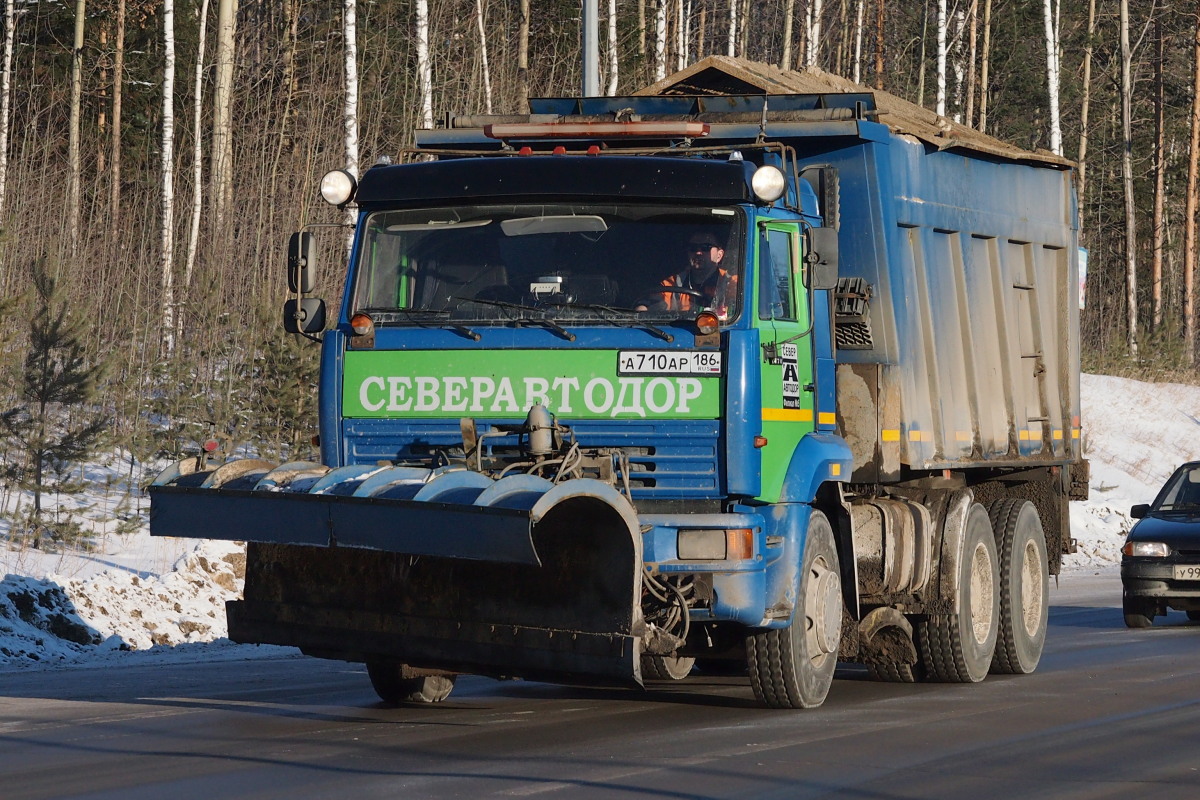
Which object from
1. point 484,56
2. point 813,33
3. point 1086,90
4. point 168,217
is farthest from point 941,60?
point 168,217

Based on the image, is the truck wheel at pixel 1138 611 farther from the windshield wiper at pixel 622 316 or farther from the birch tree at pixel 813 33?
the birch tree at pixel 813 33

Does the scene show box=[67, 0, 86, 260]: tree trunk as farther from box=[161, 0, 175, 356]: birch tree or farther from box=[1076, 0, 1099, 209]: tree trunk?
box=[1076, 0, 1099, 209]: tree trunk

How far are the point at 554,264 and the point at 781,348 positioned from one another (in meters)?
1.27

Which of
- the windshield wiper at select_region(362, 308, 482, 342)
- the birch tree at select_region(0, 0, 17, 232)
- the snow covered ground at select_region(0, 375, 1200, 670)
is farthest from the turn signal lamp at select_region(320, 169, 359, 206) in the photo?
the birch tree at select_region(0, 0, 17, 232)

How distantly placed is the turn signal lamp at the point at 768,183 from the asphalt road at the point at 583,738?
8.98 ft

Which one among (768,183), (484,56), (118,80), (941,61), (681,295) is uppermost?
(941,61)

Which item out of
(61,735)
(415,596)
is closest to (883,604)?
(415,596)

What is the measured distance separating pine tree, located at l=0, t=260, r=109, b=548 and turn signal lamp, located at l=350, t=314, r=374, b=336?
9294mm

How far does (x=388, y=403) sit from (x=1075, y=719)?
13.6 ft

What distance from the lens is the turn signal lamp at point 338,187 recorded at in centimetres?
947

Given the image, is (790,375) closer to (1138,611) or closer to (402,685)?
(402,685)

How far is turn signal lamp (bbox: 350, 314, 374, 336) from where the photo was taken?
914 cm

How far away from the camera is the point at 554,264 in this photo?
9.05m

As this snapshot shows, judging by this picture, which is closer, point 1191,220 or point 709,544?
point 709,544
